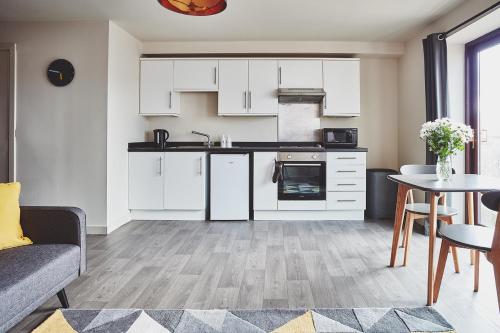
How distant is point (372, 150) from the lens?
5.00 metres

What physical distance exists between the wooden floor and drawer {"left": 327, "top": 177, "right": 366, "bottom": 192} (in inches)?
26.7

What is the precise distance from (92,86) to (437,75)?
371 cm

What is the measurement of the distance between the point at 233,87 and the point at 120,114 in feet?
4.93

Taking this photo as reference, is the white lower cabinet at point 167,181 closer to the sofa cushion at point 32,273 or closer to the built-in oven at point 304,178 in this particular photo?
the built-in oven at point 304,178

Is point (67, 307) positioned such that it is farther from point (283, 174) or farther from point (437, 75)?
point (437, 75)

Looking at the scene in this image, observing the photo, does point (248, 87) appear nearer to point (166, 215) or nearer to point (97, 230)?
point (166, 215)

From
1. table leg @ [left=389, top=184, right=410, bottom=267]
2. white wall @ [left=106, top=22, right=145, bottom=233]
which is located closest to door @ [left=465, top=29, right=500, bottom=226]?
table leg @ [left=389, top=184, right=410, bottom=267]

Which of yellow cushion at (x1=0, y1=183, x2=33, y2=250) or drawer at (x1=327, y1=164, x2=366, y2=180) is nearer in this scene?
yellow cushion at (x1=0, y1=183, x2=33, y2=250)

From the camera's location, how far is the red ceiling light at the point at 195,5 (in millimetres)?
2086

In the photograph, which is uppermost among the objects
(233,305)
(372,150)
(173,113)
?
(173,113)

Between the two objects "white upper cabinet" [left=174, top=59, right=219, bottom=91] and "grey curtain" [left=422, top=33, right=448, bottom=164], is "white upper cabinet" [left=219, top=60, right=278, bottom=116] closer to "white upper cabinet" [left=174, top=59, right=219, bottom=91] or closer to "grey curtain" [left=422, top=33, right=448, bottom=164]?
"white upper cabinet" [left=174, top=59, right=219, bottom=91]

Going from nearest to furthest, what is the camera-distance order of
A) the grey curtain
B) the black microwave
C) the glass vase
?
1. the glass vase
2. the grey curtain
3. the black microwave

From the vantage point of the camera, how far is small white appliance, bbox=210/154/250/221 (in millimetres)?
4383

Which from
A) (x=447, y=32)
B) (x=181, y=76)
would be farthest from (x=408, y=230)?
(x=181, y=76)
